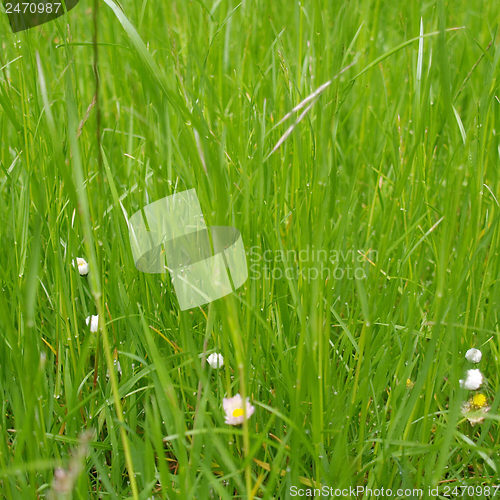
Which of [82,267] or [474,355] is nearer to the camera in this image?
[474,355]

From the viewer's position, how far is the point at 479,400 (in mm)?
851

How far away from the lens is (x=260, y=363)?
0.85m

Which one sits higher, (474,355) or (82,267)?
(82,267)

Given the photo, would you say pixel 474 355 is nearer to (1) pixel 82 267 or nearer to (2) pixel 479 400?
(2) pixel 479 400

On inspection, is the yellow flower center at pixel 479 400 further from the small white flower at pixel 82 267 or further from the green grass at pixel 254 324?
the small white flower at pixel 82 267

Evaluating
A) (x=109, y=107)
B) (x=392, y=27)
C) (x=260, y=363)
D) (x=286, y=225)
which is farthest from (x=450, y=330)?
(x=392, y=27)

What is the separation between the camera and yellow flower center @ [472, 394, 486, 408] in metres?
0.85

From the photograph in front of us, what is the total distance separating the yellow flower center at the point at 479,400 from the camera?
2.78ft

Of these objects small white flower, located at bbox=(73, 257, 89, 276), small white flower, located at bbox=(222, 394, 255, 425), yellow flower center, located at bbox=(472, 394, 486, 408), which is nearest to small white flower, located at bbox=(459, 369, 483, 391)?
yellow flower center, located at bbox=(472, 394, 486, 408)

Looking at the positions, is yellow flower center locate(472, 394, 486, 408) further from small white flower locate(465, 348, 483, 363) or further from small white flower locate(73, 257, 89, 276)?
small white flower locate(73, 257, 89, 276)

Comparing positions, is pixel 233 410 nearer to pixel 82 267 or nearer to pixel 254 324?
pixel 254 324

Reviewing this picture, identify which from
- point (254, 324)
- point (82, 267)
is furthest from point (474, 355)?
point (82, 267)

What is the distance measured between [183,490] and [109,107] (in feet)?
3.81

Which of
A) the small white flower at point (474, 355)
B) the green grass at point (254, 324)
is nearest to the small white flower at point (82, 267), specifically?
the green grass at point (254, 324)
